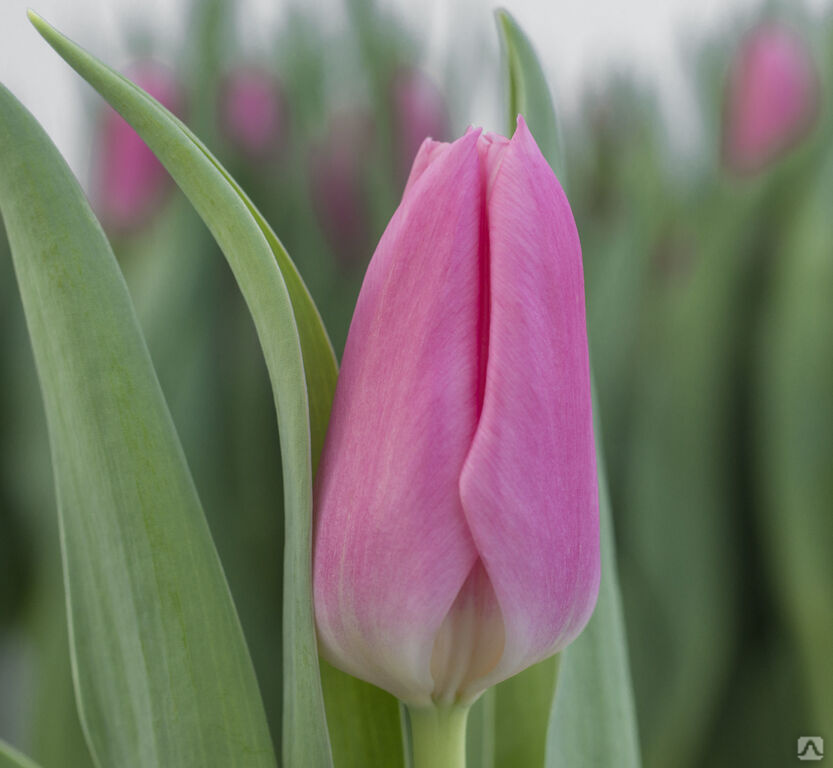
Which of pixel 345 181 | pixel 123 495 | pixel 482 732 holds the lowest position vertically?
pixel 482 732

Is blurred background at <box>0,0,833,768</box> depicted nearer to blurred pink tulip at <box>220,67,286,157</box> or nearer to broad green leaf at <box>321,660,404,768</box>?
blurred pink tulip at <box>220,67,286,157</box>

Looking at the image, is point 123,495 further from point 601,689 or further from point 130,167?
point 130,167

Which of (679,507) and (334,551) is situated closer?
(334,551)

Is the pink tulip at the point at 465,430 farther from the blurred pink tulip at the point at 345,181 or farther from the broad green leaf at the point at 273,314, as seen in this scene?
the blurred pink tulip at the point at 345,181

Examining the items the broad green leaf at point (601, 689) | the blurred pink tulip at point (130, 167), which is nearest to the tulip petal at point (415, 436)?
the broad green leaf at point (601, 689)

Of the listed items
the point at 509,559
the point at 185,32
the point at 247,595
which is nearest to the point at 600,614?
the point at 509,559

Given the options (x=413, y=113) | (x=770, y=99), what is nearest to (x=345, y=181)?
(x=413, y=113)

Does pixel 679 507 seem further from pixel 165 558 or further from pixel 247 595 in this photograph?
pixel 165 558
